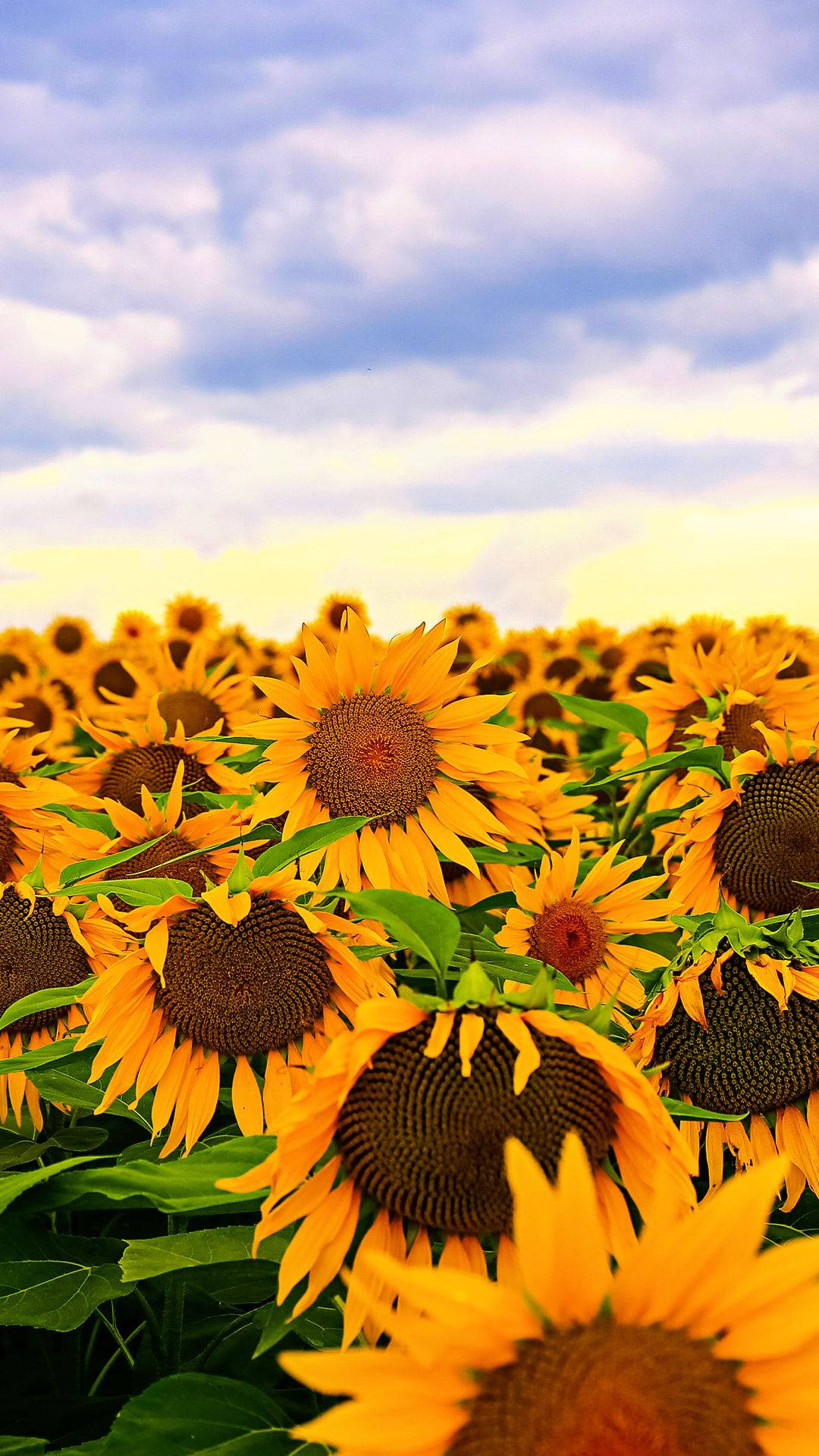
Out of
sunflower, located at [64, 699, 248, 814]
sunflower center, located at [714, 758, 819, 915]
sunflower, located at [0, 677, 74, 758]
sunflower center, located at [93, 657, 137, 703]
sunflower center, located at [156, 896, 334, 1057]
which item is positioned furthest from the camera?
sunflower center, located at [93, 657, 137, 703]

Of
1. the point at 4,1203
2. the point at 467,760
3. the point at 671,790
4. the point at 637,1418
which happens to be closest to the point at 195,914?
the point at 4,1203

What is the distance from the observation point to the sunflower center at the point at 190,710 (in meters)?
3.02

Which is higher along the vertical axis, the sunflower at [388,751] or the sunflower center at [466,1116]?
the sunflower at [388,751]

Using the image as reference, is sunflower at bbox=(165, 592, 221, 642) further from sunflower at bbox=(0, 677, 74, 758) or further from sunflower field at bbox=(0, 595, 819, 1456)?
sunflower field at bbox=(0, 595, 819, 1456)

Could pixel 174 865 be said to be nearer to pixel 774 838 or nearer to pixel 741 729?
pixel 774 838

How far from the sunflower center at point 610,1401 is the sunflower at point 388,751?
42.0 inches

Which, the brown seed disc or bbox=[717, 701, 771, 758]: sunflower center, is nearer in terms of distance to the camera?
the brown seed disc

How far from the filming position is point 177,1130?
1401 mm

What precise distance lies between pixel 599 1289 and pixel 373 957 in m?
0.63

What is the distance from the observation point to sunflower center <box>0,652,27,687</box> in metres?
6.77

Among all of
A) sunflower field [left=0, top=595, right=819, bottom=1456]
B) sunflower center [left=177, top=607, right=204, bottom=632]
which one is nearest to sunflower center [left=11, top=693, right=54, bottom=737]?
sunflower field [left=0, top=595, right=819, bottom=1456]

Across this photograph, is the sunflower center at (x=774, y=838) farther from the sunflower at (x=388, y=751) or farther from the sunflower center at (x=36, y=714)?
the sunflower center at (x=36, y=714)

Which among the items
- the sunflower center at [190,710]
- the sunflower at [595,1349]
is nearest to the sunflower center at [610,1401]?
the sunflower at [595,1349]

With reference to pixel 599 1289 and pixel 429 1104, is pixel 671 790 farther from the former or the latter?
pixel 599 1289
